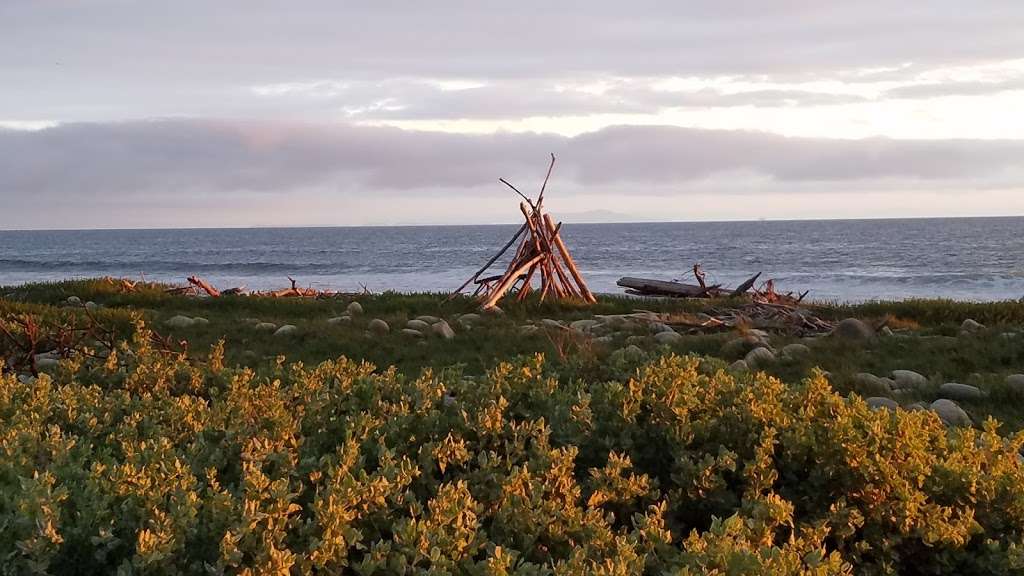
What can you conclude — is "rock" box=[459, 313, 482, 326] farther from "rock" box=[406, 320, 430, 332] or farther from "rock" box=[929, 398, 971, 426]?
"rock" box=[929, 398, 971, 426]

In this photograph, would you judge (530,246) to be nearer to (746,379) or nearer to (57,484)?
(746,379)

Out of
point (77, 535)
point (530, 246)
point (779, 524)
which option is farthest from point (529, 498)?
point (530, 246)

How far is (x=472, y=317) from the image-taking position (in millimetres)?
12977

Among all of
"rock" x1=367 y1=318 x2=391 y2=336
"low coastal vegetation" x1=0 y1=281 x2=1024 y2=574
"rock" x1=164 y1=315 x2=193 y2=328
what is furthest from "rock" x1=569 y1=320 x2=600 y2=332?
"low coastal vegetation" x1=0 y1=281 x2=1024 y2=574

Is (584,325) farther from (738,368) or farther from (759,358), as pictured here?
(738,368)

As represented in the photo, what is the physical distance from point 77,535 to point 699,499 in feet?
7.92

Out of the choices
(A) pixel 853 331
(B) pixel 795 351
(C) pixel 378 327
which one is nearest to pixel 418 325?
(C) pixel 378 327

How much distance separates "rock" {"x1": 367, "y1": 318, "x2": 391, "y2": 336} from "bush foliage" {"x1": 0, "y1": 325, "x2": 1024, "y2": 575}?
6976 mm

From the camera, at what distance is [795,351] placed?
9.89 metres

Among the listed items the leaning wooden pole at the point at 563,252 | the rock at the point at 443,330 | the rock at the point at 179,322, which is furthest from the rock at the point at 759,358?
the rock at the point at 179,322

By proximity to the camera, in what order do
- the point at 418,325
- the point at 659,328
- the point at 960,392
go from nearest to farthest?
the point at 960,392
the point at 659,328
the point at 418,325

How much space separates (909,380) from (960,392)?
1.81 feet

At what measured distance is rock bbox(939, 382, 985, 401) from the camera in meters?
7.90

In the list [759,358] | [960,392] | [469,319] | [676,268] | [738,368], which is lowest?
[676,268]
